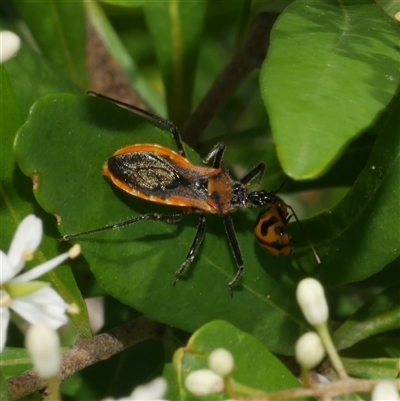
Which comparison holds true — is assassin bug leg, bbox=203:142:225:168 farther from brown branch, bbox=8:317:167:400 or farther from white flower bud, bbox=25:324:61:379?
white flower bud, bbox=25:324:61:379

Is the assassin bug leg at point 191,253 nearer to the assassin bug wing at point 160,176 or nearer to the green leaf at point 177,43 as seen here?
the assassin bug wing at point 160,176

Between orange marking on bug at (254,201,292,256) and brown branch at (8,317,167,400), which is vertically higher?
orange marking on bug at (254,201,292,256)

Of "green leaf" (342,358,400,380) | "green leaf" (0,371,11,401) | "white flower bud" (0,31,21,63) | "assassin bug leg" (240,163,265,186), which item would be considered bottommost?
"green leaf" (342,358,400,380)

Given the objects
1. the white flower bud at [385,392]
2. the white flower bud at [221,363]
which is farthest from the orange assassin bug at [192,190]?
the white flower bud at [385,392]

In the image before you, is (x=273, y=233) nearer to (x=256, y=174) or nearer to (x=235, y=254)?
(x=235, y=254)

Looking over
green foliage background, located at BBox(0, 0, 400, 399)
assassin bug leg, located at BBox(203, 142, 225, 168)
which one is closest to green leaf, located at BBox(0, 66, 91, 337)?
green foliage background, located at BBox(0, 0, 400, 399)

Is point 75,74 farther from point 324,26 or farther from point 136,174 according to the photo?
point 324,26

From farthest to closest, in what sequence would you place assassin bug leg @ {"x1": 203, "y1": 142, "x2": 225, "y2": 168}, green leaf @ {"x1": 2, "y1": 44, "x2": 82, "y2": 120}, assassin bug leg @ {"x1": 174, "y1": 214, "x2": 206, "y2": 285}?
assassin bug leg @ {"x1": 203, "y1": 142, "x2": 225, "y2": 168} < green leaf @ {"x1": 2, "y1": 44, "x2": 82, "y2": 120} < assassin bug leg @ {"x1": 174, "y1": 214, "x2": 206, "y2": 285}

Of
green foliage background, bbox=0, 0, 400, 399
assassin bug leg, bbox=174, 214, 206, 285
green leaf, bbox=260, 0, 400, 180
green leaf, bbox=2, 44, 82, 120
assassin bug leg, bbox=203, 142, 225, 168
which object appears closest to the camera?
green leaf, bbox=260, 0, 400, 180
